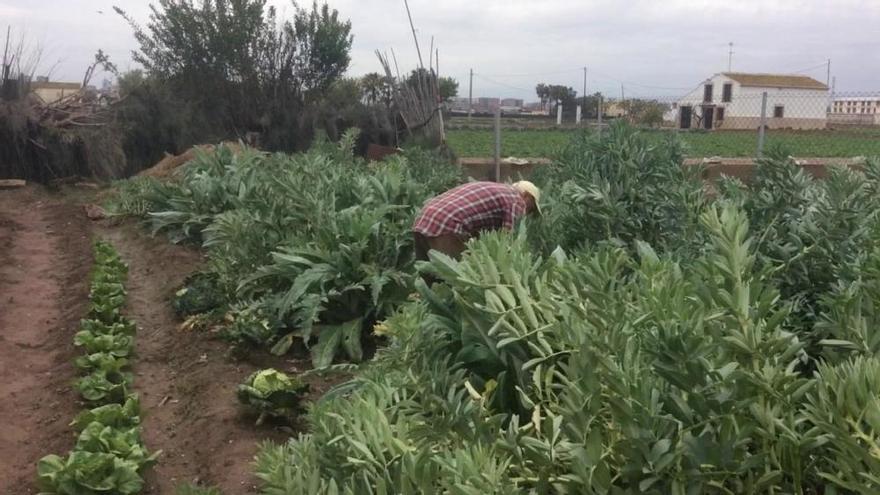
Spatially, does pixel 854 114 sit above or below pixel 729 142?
above

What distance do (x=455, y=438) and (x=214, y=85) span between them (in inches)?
687

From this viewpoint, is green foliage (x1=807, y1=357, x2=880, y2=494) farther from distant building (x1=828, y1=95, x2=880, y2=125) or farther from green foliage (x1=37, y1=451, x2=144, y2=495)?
distant building (x1=828, y1=95, x2=880, y2=125)

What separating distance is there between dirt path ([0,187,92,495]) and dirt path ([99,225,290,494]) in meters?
0.46

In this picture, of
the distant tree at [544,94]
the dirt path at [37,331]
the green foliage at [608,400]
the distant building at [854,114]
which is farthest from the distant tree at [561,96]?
the green foliage at [608,400]

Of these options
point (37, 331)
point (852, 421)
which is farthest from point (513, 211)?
point (37, 331)

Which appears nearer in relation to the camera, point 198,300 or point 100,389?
point 100,389

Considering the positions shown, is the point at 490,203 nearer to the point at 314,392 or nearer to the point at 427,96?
the point at 314,392

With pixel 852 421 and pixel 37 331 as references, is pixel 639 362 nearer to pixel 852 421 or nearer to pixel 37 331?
pixel 852 421

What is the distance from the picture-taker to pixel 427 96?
1404 cm

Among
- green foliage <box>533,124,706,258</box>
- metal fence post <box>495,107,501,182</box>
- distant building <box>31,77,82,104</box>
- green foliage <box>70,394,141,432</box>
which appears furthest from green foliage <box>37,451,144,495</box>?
distant building <box>31,77,82,104</box>

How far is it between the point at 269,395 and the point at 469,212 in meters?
1.73

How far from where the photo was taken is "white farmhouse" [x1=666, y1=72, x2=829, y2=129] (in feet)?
48.9

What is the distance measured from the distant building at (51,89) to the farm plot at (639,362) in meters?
15.7

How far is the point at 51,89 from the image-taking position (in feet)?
61.0
